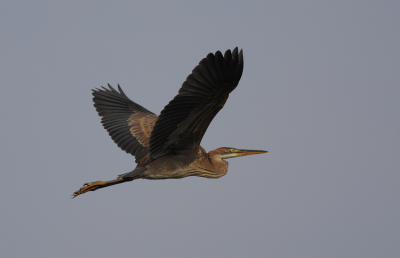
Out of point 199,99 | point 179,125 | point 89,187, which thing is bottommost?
point 89,187

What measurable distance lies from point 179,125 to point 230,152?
2.04m

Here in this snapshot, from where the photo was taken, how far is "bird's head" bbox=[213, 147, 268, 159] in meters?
9.47

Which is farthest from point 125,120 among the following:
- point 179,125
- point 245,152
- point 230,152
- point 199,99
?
point 199,99

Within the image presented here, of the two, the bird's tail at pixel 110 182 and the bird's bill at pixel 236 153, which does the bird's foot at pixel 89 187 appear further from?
the bird's bill at pixel 236 153

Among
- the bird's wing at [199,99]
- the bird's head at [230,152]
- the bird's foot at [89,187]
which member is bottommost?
the bird's foot at [89,187]

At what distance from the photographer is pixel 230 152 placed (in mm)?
9586

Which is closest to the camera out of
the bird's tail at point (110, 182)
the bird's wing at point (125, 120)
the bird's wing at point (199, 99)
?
the bird's wing at point (199, 99)

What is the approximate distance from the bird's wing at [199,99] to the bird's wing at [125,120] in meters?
1.59

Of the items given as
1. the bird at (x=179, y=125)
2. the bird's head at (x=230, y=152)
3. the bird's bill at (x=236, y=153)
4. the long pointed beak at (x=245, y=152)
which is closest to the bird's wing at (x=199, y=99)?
the bird at (x=179, y=125)

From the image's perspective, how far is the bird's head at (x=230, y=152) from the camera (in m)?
9.47

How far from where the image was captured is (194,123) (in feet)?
25.7

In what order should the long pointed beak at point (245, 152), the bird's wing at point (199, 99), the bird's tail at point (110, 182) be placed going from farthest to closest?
1. the long pointed beak at point (245, 152)
2. the bird's tail at point (110, 182)
3. the bird's wing at point (199, 99)

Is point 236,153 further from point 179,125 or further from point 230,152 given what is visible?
point 179,125

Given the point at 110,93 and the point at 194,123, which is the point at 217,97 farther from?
the point at 110,93
